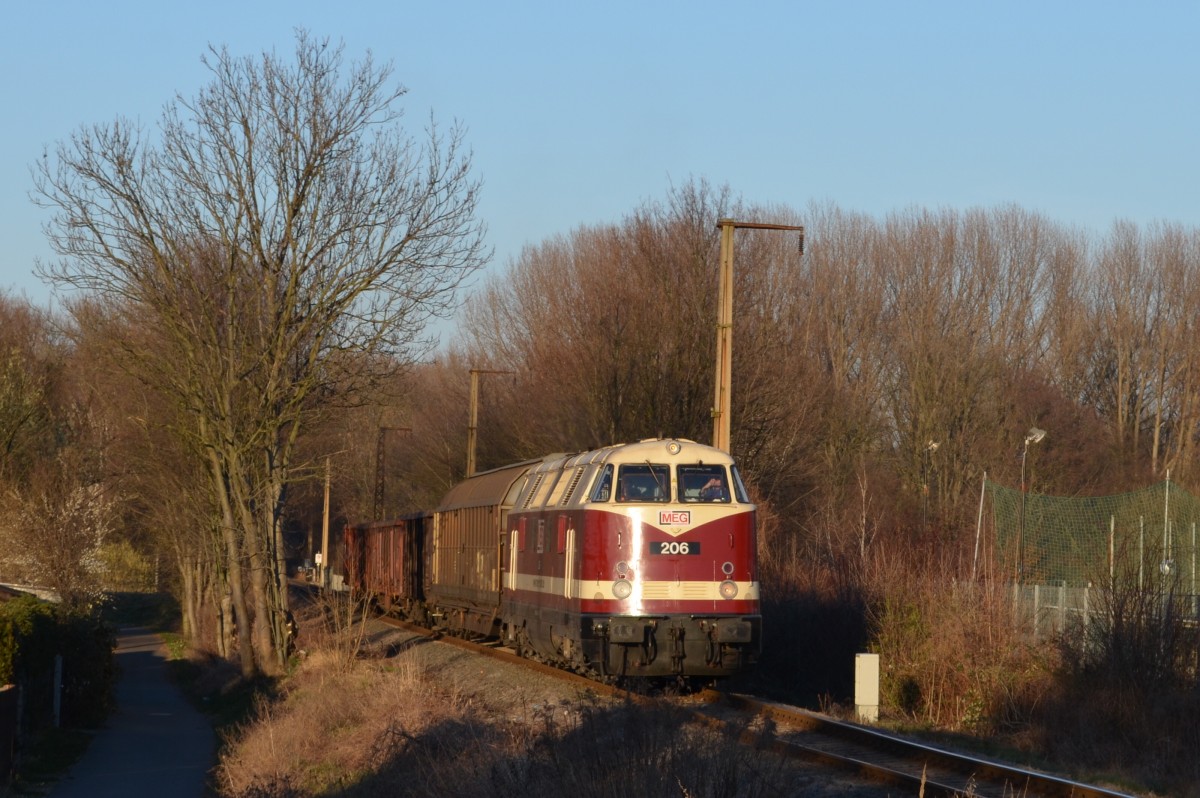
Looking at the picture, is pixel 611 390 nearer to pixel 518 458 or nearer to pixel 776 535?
pixel 776 535

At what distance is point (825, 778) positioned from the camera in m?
10.4

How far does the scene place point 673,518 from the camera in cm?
1652

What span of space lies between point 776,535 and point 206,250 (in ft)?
47.0

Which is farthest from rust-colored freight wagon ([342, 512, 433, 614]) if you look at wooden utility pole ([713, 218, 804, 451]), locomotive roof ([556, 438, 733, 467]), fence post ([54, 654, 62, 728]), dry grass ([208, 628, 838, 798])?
locomotive roof ([556, 438, 733, 467])

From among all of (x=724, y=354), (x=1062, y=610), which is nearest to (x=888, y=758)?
(x=1062, y=610)

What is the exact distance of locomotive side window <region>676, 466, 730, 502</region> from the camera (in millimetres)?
16922

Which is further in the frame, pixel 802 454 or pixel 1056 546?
pixel 802 454

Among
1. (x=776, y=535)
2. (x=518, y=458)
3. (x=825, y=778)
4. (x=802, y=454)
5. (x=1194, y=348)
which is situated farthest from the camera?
(x=1194, y=348)

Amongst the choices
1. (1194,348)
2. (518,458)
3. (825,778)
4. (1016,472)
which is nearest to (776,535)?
(518,458)

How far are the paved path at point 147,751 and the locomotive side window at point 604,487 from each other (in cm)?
656

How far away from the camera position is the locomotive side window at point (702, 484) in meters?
16.9

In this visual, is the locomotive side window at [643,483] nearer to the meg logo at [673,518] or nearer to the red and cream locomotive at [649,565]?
the red and cream locomotive at [649,565]

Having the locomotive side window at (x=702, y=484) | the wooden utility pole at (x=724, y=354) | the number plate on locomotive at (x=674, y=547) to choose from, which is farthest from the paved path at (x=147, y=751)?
the wooden utility pole at (x=724, y=354)

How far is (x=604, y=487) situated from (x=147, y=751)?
1020cm
